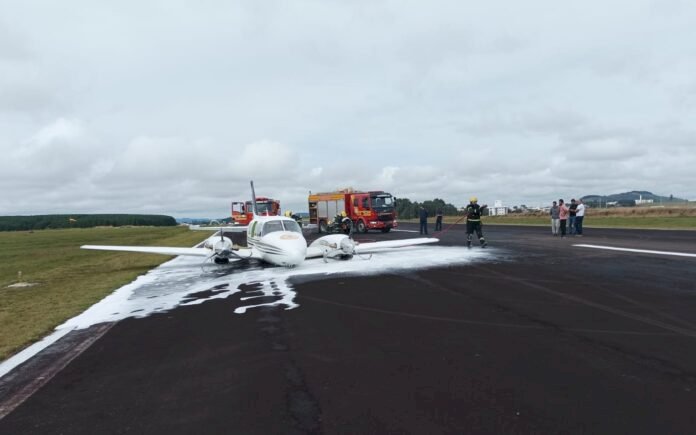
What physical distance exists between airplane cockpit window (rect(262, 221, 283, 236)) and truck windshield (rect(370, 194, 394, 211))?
68.1ft

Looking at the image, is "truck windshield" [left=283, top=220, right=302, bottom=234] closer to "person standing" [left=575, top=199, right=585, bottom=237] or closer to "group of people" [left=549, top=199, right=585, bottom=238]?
"group of people" [left=549, top=199, right=585, bottom=238]

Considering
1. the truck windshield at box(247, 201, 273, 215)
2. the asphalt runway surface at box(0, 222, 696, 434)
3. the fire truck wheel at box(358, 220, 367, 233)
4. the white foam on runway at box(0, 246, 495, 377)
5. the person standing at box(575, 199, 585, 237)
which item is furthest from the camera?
the truck windshield at box(247, 201, 273, 215)

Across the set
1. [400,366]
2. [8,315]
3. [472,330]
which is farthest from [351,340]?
[8,315]

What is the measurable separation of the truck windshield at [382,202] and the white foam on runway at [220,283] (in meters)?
15.3

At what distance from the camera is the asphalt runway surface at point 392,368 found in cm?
456

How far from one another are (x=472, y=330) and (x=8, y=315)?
416 inches

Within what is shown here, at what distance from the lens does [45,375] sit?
6457 mm

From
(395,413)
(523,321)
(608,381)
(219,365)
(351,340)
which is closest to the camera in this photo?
(395,413)

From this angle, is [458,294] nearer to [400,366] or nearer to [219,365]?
[400,366]

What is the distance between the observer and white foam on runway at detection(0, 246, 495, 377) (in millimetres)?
10500

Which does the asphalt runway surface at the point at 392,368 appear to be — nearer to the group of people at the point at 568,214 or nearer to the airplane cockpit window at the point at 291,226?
the airplane cockpit window at the point at 291,226

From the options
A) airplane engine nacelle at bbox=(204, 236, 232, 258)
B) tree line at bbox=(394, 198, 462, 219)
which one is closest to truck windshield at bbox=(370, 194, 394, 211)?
airplane engine nacelle at bbox=(204, 236, 232, 258)

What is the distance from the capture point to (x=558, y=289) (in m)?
11.4

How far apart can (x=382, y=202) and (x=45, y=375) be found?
110 ft
